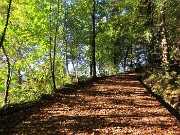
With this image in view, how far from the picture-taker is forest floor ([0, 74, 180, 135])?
8602mm

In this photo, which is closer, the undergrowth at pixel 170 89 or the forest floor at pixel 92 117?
the forest floor at pixel 92 117

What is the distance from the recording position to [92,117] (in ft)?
33.6

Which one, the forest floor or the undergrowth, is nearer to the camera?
the forest floor

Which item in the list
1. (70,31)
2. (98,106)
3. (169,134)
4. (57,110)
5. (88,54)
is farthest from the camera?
(88,54)

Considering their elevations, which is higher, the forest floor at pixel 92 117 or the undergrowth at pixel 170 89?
the undergrowth at pixel 170 89

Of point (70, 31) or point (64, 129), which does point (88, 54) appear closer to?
point (70, 31)

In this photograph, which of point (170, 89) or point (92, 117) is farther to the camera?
point (170, 89)

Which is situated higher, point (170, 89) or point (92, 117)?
point (170, 89)

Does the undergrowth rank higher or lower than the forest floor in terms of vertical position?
higher

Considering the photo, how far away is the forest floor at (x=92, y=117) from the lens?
8.60m

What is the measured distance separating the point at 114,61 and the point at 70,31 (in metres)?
13.6

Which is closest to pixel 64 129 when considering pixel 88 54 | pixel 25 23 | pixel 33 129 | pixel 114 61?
pixel 33 129

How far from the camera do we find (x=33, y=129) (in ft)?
28.6

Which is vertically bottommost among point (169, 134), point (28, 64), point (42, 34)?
point (169, 134)
